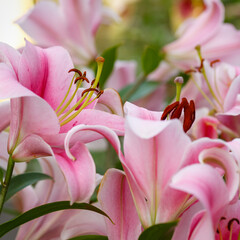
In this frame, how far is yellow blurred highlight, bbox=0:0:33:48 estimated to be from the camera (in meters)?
2.37

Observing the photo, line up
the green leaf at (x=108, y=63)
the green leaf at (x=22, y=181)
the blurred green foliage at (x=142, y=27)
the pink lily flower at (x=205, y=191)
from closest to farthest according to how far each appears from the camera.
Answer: the pink lily flower at (x=205, y=191) → the green leaf at (x=22, y=181) → the green leaf at (x=108, y=63) → the blurred green foliage at (x=142, y=27)

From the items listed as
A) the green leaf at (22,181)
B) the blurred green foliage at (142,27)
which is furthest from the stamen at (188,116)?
the blurred green foliage at (142,27)

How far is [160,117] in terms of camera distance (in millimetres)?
308

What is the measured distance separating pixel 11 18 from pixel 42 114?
2.34m

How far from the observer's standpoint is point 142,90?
0.58 m

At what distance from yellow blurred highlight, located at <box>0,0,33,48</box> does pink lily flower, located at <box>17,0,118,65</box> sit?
5.77ft

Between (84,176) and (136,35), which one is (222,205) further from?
(136,35)

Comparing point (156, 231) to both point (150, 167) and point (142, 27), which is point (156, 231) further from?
point (142, 27)

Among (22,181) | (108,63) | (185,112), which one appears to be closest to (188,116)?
(185,112)

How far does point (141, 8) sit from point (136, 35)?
31 cm

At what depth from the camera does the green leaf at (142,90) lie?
563 millimetres

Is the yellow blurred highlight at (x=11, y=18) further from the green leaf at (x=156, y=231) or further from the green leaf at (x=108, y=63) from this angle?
the green leaf at (x=156, y=231)

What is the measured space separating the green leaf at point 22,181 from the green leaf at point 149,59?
0.79 feet

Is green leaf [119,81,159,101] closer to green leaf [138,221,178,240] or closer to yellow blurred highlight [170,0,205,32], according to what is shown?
green leaf [138,221,178,240]
